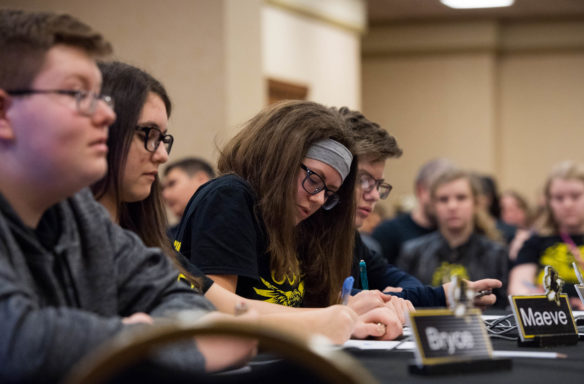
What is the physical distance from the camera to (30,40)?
4.50 feet

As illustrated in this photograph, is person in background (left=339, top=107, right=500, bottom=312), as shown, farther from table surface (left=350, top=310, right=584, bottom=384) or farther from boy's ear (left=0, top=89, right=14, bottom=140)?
boy's ear (left=0, top=89, right=14, bottom=140)

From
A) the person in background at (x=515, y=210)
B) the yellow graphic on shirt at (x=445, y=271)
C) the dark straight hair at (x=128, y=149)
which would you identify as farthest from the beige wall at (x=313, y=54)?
the dark straight hair at (x=128, y=149)

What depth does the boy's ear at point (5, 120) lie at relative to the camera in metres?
1.33

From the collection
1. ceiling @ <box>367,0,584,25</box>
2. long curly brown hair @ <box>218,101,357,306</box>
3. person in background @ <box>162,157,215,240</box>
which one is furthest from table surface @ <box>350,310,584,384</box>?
ceiling @ <box>367,0,584,25</box>

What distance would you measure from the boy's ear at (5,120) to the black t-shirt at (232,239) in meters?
0.92

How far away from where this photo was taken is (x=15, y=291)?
1.21 meters

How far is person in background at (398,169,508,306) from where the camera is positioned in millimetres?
4691

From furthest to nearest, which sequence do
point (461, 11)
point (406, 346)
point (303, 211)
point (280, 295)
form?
1. point (461, 11)
2. point (303, 211)
3. point (280, 295)
4. point (406, 346)

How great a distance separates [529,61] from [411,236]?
7.85 m

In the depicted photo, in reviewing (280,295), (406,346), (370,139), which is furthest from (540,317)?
(370,139)

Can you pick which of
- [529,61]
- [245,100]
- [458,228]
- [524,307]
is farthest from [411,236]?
[529,61]

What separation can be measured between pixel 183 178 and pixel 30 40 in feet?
12.7

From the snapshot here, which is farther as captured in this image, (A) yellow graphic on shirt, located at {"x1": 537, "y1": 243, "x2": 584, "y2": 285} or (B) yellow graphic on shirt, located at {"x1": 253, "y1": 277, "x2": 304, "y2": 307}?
(A) yellow graphic on shirt, located at {"x1": 537, "y1": 243, "x2": 584, "y2": 285}

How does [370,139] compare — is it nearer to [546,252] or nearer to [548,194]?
[546,252]
